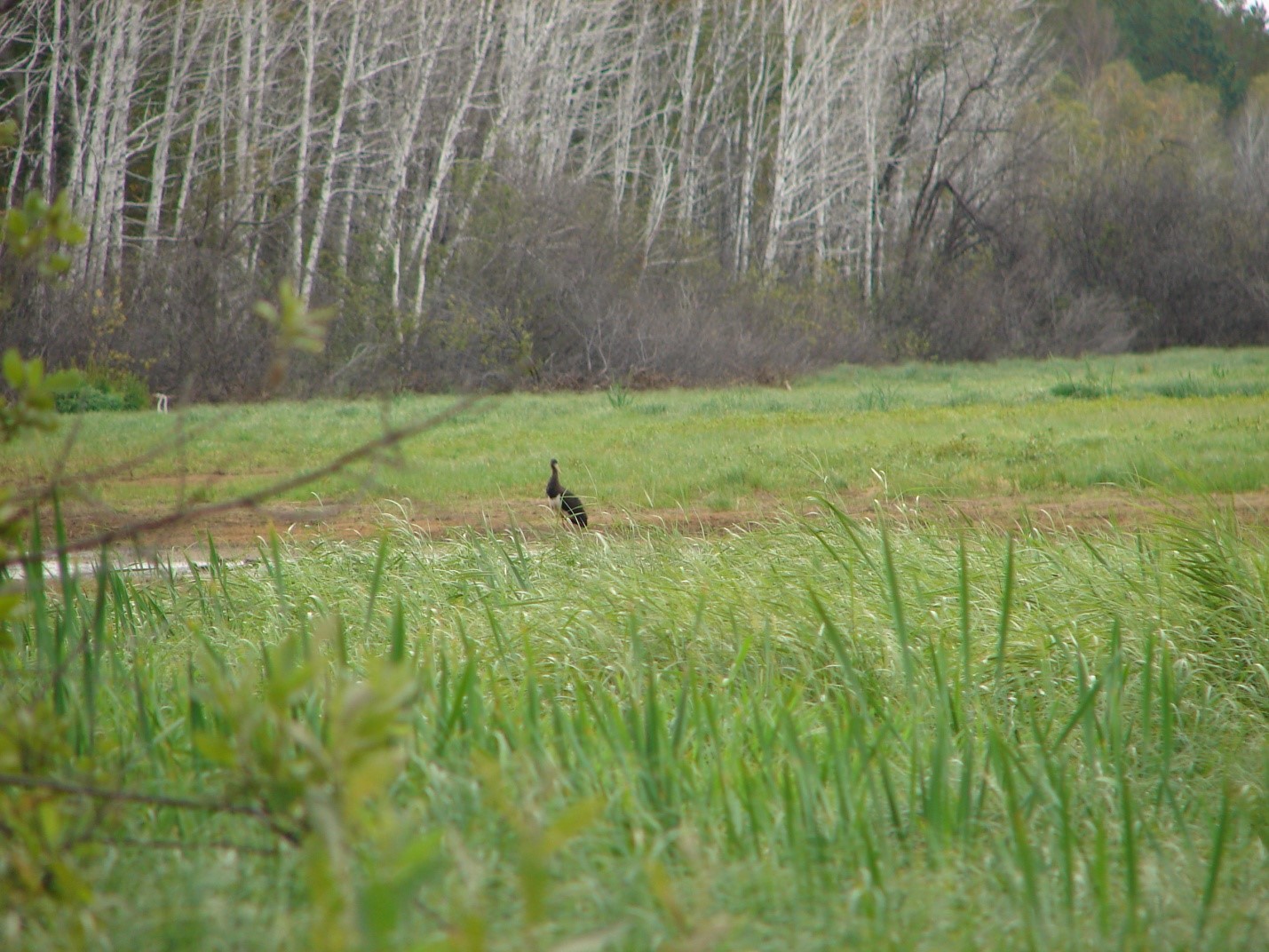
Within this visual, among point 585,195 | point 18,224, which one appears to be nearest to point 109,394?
point 585,195

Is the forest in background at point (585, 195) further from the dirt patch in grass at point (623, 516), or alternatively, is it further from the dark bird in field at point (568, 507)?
the dark bird in field at point (568, 507)

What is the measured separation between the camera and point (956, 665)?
11.4 ft

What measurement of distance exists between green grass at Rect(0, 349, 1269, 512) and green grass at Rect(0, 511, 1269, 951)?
828 millimetres

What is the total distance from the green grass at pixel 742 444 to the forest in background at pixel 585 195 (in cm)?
380

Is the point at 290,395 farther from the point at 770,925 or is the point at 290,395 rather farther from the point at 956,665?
the point at 770,925

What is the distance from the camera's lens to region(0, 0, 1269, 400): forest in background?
18.1 m

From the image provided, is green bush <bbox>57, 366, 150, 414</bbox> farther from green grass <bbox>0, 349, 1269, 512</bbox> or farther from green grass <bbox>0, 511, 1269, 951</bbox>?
green grass <bbox>0, 511, 1269, 951</bbox>

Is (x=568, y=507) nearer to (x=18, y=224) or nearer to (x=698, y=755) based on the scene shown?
(x=698, y=755)

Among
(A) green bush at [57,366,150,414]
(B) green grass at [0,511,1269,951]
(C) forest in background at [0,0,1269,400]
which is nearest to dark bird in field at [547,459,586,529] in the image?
(B) green grass at [0,511,1269,951]

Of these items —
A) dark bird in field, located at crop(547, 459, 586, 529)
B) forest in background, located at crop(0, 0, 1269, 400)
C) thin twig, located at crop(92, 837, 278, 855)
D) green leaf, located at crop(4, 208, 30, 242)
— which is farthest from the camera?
forest in background, located at crop(0, 0, 1269, 400)

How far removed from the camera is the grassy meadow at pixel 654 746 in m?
1.50

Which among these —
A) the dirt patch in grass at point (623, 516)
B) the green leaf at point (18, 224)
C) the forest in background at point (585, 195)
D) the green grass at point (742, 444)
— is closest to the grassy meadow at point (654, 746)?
the dirt patch in grass at point (623, 516)

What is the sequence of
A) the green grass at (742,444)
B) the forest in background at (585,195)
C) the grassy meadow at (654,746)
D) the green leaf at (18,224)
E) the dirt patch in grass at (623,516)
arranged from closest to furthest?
the grassy meadow at (654,746) → the green leaf at (18,224) → the dirt patch in grass at (623,516) → the green grass at (742,444) → the forest in background at (585,195)

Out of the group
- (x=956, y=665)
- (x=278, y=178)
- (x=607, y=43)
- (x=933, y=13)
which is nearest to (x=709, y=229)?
(x=607, y=43)
